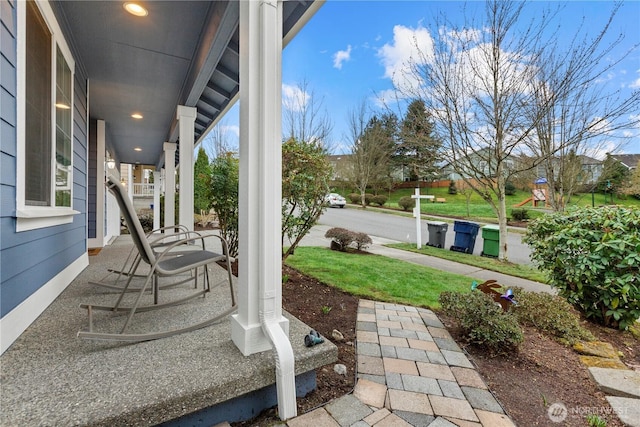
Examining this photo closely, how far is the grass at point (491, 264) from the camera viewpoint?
515 cm

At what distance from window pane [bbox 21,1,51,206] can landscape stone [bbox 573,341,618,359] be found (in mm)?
4101

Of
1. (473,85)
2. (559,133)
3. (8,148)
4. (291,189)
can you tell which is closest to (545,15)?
(473,85)

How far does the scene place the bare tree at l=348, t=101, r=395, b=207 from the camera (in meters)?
17.1

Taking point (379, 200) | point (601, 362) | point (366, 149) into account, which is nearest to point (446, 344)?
point (601, 362)

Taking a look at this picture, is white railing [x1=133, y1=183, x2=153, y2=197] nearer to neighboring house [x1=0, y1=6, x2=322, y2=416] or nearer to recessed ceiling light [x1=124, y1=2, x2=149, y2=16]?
neighboring house [x1=0, y1=6, x2=322, y2=416]

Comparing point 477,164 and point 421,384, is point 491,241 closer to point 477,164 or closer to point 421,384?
point 477,164

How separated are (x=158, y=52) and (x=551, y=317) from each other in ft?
15.2

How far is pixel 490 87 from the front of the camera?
5.73 m

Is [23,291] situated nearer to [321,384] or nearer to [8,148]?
[8,148]

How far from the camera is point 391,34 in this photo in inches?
268

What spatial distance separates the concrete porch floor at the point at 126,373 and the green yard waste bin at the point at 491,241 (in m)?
6.26

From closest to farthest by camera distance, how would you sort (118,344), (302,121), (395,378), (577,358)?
(118,344), (395,378), (577,358), (302,121)

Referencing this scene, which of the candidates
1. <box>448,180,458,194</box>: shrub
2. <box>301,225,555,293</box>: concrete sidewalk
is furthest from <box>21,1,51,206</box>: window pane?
<box>448,180,458,194</box>: shrub

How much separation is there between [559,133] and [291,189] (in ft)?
18.6
